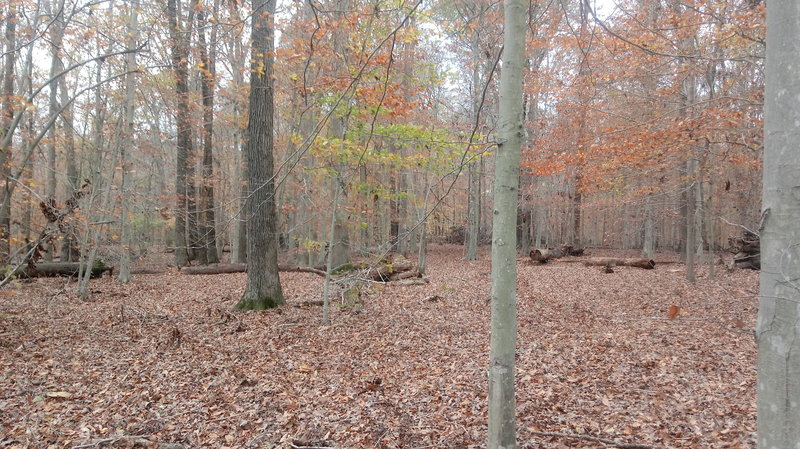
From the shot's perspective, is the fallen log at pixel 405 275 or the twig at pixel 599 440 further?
the fallen log at pixel 405 275

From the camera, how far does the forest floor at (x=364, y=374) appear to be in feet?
11.8

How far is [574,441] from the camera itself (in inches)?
131

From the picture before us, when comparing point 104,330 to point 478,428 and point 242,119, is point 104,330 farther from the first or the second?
point 242,119

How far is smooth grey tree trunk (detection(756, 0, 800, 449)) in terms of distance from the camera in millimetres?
1331

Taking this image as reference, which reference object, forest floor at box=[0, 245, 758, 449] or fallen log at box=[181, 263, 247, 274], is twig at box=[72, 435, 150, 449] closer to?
forest floor at box=[0, 245, 758, 449]

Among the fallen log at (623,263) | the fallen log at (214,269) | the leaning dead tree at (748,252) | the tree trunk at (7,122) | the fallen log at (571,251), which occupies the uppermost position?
the tree trunk at (7,122)

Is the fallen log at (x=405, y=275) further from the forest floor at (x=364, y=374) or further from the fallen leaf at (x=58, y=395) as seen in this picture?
the fallen leaf at (x=58, y=395)

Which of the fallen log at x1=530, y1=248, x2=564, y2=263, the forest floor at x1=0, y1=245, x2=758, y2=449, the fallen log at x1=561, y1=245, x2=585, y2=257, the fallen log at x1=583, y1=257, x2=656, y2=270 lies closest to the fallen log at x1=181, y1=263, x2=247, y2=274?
the forest floor at x1=0, y1=245, x2=758, y2=449

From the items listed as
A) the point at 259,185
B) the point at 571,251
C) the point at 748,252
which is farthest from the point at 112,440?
the point at 571,251

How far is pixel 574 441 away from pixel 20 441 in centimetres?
468

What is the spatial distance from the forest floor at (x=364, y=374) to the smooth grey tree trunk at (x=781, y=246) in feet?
1.30

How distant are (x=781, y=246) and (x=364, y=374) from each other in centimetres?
438

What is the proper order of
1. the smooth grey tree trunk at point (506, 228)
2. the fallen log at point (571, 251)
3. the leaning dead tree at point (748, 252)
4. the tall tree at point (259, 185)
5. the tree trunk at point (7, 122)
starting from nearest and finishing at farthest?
1. the smooth grey tree trunk at point (506, 228)
2. the tree trunk at point (7, 122)
3. the tall tree at point (259, 185)
4. the leaning dead tree at point (748, 252)
5. the fallen log at point (571, 251)

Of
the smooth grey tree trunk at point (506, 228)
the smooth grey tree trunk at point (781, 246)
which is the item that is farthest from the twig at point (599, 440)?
the smooth grey tree trunk at point (781, 246)
